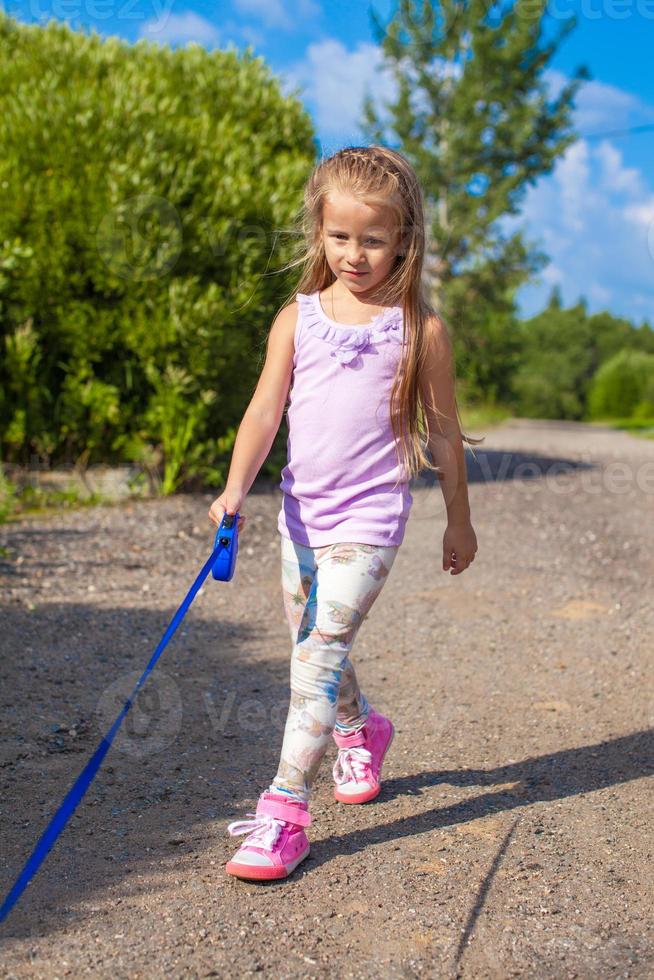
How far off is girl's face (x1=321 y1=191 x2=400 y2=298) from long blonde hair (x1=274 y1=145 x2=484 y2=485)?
0.08 feet

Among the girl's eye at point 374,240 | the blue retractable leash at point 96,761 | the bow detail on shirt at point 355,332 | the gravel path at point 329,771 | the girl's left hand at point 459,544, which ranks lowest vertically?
the gravel path at point 329,771

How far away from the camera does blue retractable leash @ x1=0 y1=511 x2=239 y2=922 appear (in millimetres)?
2145

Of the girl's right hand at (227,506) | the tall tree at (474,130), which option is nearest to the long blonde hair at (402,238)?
the girl's right hand at (227,506)

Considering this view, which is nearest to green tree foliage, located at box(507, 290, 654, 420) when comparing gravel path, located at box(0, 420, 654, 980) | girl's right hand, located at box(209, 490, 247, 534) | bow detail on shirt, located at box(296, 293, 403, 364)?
gravel path, located at box(0, 420, 654, 980)

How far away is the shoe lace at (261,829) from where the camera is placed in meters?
2.54

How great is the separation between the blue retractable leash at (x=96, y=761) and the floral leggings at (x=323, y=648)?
278 millimetres

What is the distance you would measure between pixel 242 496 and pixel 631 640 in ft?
9.46

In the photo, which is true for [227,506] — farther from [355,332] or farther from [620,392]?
[620,392]

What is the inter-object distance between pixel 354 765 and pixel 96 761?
0.96 meters

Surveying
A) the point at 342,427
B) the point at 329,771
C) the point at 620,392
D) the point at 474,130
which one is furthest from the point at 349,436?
→ the point at 620,392

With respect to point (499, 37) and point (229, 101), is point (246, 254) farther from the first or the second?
point (499, 37)

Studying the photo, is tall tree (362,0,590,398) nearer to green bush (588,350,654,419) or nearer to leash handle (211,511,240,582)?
leash handle (211,511,240,582)

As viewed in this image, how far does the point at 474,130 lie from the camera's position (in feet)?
75.0

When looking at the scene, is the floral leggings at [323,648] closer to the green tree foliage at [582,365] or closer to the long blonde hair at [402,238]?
the long blonde hair at [402,238]
